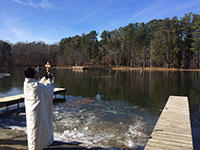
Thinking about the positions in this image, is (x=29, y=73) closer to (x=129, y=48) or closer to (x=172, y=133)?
(x=172, y=133)

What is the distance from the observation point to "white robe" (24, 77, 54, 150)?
9.97ft

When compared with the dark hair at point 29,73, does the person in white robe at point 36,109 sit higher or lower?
lower

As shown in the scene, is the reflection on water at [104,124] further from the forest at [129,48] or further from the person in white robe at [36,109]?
the forest at [129,48]

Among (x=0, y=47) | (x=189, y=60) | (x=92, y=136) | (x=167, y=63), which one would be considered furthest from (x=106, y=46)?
(x=92, y=136)

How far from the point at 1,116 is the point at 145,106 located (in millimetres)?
7396

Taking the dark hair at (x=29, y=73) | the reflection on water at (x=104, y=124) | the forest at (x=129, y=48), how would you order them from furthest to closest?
1. the forest at (x=129, y=48)
2. the reflection on water at (x=104, y=124)
3. the dark hair at (x=29, y=73)


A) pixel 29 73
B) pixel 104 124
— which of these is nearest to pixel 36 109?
pixel 29 73


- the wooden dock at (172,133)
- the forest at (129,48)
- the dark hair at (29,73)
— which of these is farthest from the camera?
the forest at (129,48)

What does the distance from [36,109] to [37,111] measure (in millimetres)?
44

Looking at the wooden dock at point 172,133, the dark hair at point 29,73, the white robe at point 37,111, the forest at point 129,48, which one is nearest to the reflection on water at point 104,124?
the wooden dock at point 172,133

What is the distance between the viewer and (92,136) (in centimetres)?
561

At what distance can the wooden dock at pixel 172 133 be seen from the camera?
3.67m

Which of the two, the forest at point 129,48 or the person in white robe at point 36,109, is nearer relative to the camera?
the person in white robe at point 36,109

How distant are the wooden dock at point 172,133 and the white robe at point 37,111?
2108mm
